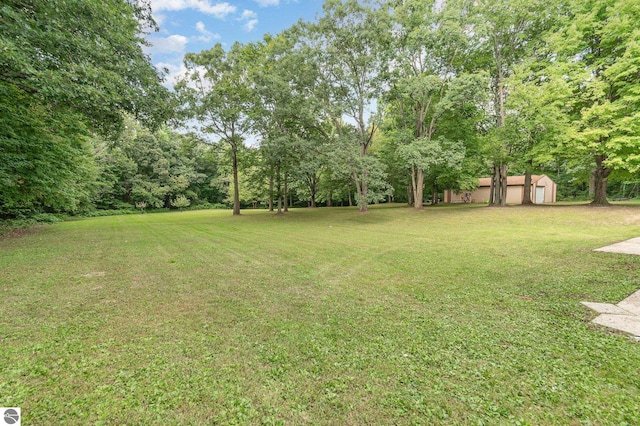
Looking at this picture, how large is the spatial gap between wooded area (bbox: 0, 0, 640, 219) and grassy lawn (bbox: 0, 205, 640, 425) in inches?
200

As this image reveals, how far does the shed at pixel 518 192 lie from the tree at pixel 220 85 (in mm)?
25518

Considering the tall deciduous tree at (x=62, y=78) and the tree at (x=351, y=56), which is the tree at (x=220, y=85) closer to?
the tree at (x=351, y=56)

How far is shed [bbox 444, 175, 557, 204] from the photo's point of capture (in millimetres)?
29125

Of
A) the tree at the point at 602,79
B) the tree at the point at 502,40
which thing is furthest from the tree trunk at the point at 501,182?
the tree at the point at 602,79

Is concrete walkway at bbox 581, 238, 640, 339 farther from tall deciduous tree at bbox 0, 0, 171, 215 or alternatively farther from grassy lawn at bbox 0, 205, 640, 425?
tall deciduous tree at bbox 0, 0, 171, 215

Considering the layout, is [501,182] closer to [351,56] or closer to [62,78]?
[351,56]

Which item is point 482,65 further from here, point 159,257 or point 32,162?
point 32,162

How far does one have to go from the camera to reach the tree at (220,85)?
20.8m

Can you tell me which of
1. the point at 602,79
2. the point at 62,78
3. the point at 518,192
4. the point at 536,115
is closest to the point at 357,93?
the point at 536,115

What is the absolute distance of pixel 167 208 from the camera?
38.3 metres

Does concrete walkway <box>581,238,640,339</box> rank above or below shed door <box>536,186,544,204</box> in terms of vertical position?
below

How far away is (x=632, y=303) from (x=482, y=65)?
21.5m

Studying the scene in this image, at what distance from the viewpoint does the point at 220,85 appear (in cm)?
2108

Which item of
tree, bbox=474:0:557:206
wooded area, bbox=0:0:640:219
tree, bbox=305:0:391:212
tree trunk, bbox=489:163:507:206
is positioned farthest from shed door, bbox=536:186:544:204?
tree, bbox=305:0:391:212
